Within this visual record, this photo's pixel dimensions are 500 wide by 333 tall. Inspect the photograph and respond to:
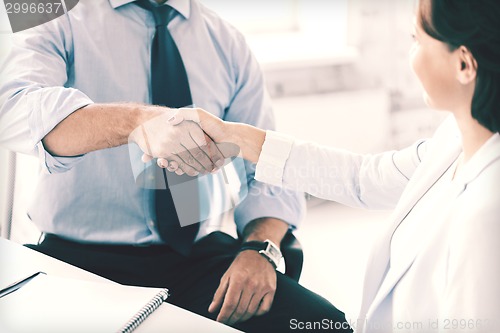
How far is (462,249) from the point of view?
62cm

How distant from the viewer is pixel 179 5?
1057mm

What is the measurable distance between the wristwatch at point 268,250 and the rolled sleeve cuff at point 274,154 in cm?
18

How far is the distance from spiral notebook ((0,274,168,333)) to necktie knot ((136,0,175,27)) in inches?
19.0

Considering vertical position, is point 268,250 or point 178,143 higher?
point 178,143

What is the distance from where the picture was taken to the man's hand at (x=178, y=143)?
2.91 ft

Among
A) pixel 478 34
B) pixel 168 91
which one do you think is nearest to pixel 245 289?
pixel 168 91

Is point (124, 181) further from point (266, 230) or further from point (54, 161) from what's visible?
point (266, 230)

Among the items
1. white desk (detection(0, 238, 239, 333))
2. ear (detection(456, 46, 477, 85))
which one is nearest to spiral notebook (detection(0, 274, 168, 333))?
white desk (detection(0, 238, 239, 333))

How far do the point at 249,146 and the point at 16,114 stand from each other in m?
0.37

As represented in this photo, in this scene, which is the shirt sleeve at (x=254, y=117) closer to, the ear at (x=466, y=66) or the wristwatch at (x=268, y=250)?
the wristwatch at (x=268, y=250)

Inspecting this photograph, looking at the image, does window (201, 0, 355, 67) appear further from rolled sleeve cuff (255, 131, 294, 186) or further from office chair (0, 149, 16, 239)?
office chair (0, 149, 16, 239)

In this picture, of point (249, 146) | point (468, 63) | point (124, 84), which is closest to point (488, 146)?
point (468, 63)

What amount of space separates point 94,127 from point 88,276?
0.22 metres

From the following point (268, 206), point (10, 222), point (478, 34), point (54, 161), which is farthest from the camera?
point (268, 206)
